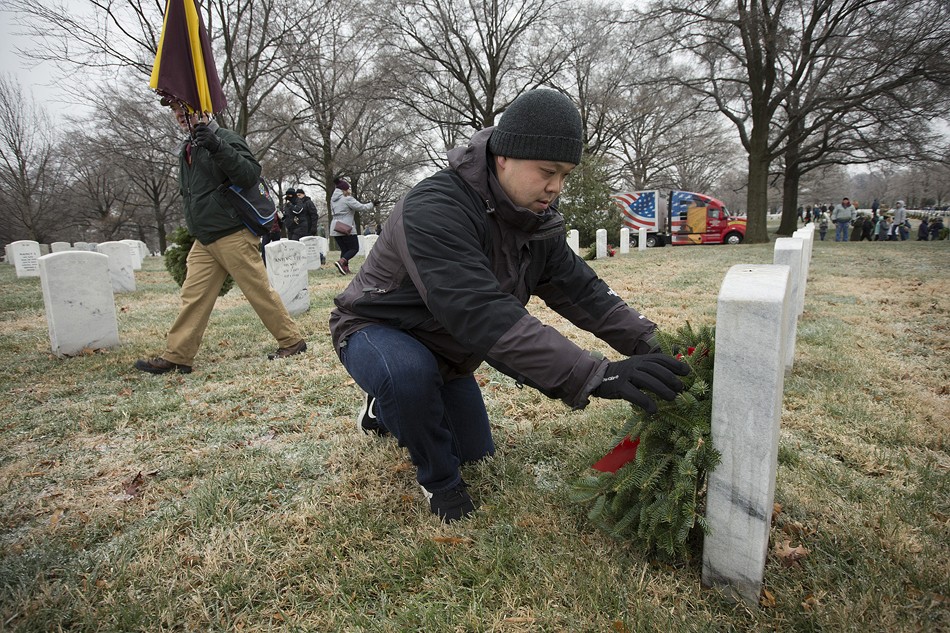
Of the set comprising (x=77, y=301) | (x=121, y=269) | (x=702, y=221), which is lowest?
(x=77, y=301)

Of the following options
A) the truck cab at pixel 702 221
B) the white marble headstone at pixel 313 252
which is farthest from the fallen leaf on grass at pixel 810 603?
the truck cab at pixel 702 221

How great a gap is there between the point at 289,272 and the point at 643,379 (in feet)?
19.3

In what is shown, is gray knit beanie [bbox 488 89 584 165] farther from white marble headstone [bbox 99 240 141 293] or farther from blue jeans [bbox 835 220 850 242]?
blue jeans [bbox 835 220 850 242]

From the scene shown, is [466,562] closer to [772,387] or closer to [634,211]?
[772,387]

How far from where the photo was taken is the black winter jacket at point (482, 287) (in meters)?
1.58

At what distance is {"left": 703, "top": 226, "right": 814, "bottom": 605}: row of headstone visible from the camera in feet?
4.41

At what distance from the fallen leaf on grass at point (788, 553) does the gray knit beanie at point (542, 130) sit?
61.7 inches

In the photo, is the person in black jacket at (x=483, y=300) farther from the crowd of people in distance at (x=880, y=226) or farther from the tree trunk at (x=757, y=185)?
the crowd of people in distance at (x=880, y=226)

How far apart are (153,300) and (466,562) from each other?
8.54 m

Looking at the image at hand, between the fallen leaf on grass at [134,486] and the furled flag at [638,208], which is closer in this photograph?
the fallen leaf on grass at [134,486]

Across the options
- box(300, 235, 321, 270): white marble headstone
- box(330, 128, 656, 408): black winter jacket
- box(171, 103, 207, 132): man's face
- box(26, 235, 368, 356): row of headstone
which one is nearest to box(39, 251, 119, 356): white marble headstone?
box(26, 235, 368, 356): row of headstone

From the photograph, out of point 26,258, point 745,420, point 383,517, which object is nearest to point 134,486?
point 383,517

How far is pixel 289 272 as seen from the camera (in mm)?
6512

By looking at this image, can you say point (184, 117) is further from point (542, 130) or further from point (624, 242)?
point (624, 242)
